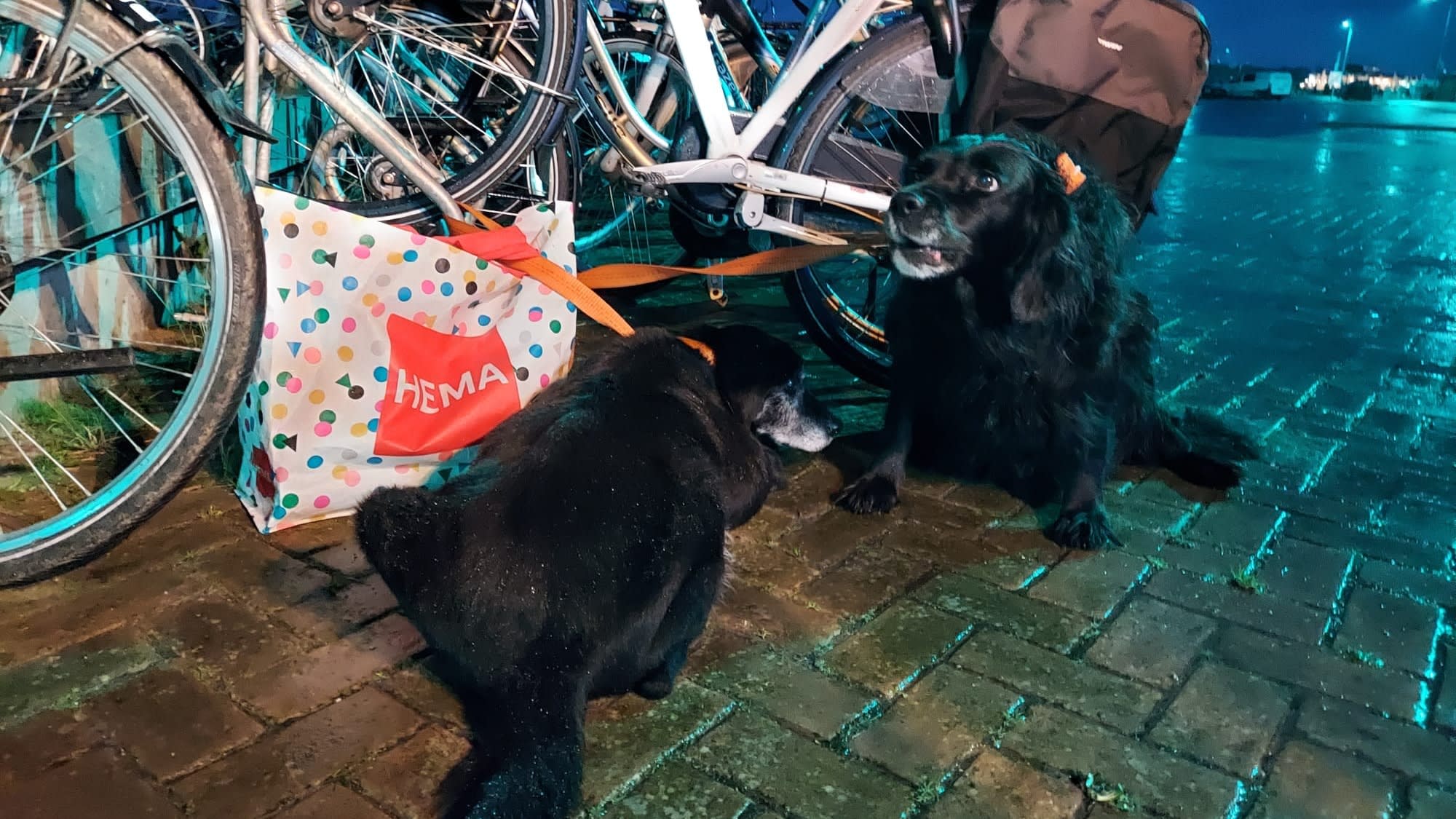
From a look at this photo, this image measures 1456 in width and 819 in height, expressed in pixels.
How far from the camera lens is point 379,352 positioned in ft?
7.47

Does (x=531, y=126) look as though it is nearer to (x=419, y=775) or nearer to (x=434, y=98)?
(x=434, y=98)

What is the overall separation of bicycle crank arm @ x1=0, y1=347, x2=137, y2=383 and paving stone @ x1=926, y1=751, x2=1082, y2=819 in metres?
1.87

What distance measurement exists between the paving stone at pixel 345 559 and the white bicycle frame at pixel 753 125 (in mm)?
1563

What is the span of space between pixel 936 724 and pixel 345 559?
1.42m

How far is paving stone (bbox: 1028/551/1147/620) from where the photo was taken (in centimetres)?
231

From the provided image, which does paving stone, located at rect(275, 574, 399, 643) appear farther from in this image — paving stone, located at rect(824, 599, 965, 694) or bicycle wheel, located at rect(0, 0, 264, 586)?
paving stone, located at rect(824, 599, 965, 694)

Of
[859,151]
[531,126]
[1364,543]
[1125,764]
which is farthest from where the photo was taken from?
[859,151]

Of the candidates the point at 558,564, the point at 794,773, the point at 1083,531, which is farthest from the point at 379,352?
the point at 1083,531

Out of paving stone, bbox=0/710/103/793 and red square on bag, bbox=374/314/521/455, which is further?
red square on bag, bbox=374/314/521/455

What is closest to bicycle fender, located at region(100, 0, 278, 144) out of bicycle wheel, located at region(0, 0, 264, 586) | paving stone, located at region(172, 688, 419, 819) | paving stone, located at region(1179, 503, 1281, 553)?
bicycle wheel, located at region(0, 0, 264, 586)

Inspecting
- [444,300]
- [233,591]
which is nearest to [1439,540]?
[444,300]

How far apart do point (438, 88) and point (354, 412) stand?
1.30 meters

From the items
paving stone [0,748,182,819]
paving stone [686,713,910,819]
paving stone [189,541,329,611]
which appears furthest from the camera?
paving stone [189,541,329,611]

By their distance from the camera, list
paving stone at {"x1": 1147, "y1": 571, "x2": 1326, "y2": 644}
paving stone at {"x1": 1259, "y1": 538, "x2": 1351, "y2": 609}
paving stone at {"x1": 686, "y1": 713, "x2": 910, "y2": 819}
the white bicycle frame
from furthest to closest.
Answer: the white bicycle frame, paving stone at {"x1": 1259, "y1": 538, "x2": 1351, "y2": 609}, paving stone at {"x1": 1147, "y1": 571, "x2": 1326, "y2": 644}, paving stone at {"x1": 686, "y1": 713, "x2": 910, "y2": 819}
